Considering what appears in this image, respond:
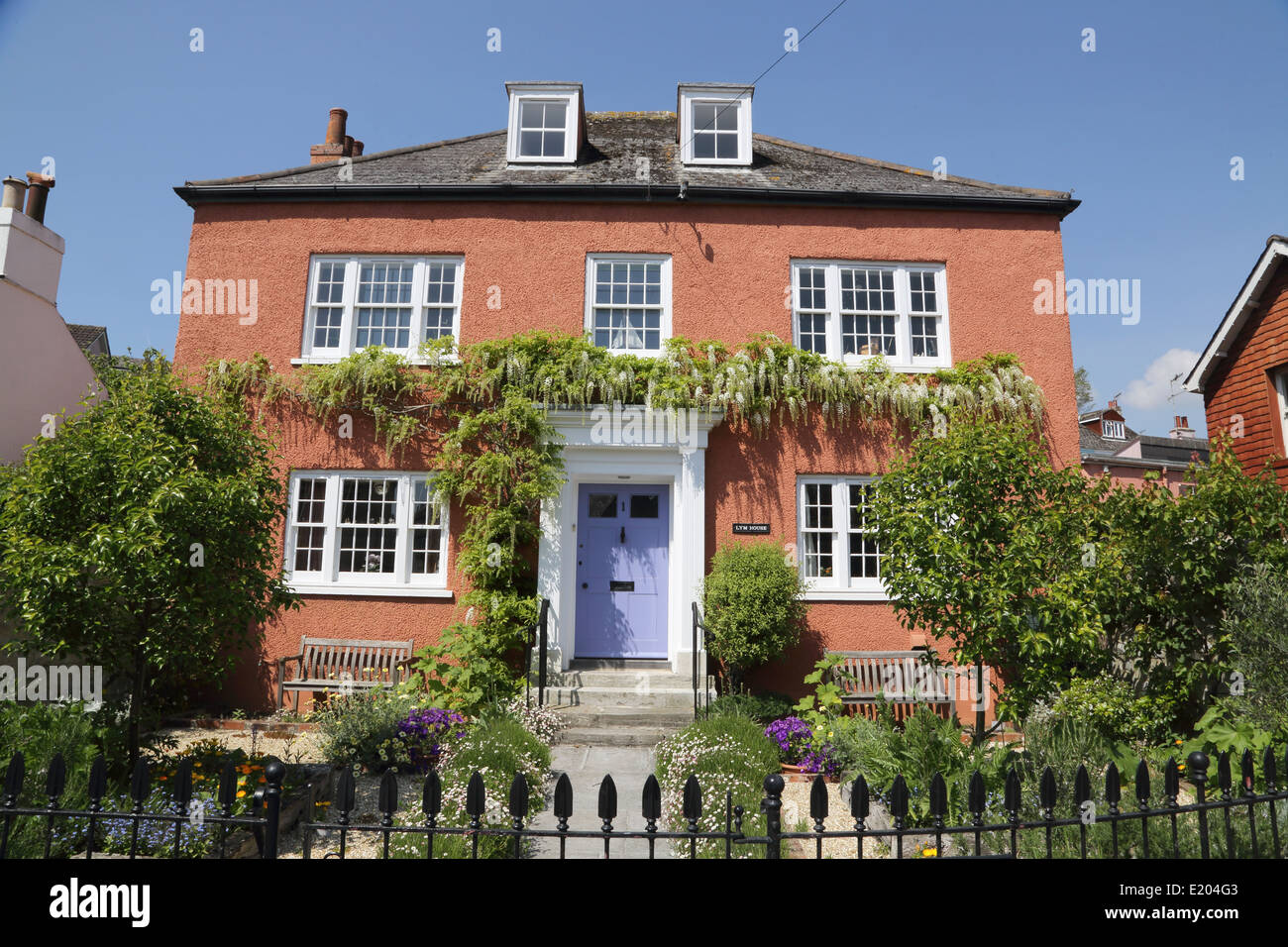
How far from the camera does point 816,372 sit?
10.9 metres

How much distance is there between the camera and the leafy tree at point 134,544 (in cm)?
584

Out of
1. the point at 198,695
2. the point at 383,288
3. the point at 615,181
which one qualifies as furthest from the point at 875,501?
the point at 198,695

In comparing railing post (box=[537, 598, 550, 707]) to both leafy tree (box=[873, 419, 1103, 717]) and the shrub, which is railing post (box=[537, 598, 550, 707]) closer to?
the shrub

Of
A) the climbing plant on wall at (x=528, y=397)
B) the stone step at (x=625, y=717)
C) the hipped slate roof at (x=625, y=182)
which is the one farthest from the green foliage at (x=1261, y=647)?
the hipped slate roof at (x=625, y=182)

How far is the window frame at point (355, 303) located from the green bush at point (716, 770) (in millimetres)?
6907

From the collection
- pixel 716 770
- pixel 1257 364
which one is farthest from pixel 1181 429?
pixel 716 770

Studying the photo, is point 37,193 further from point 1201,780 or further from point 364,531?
point 1201,780

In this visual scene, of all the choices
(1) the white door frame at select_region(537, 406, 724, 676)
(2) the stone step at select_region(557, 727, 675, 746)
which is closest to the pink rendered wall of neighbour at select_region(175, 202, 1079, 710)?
(1) the white door frame at select_region(537, 406, 724, 676)

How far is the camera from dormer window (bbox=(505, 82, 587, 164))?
12.5m

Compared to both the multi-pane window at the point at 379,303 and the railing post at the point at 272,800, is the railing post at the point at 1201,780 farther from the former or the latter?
the multi-pane window at the point at 379,303

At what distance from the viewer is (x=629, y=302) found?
37.7 ft

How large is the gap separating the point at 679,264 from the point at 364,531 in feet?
Answer: 20.8
